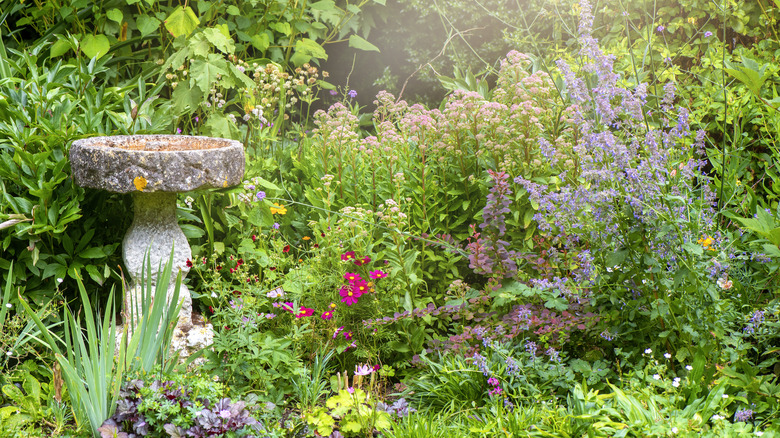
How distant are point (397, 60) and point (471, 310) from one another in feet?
12.6

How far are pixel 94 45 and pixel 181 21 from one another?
59 centimetres

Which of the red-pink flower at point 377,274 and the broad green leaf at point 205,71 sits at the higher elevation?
the broad green leaf at point 205,71

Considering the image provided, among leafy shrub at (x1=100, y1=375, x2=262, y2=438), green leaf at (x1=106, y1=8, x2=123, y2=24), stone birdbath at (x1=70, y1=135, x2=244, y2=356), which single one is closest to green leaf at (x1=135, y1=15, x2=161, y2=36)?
green leaf at (x1=106, y1=8, x2=123, y2=24)

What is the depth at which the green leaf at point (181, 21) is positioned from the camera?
12.5 ft

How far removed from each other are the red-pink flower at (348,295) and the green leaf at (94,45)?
224cm

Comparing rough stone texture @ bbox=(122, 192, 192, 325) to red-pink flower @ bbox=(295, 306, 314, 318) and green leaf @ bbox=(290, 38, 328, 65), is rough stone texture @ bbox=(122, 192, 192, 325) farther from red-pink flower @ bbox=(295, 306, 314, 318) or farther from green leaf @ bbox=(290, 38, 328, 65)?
green leaf @ bbox=(290, 38, 328, 65)

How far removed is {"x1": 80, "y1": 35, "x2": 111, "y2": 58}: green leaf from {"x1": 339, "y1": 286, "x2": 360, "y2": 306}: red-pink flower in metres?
2.24

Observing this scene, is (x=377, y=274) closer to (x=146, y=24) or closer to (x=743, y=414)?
(x=743, y=414)

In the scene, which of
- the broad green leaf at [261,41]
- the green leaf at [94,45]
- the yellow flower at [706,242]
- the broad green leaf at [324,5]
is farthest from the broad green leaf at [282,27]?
the yellow flower at [706,242]

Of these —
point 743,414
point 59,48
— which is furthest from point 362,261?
point 59,48

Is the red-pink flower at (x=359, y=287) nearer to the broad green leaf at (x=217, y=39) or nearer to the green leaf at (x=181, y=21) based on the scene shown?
the broad green leaf at (x=217, y=39)

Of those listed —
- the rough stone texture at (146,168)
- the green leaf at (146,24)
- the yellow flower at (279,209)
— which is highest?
the green leaf at (146,24)

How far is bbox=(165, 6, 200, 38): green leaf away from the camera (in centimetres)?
382

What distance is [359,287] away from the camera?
2908 millimetres
